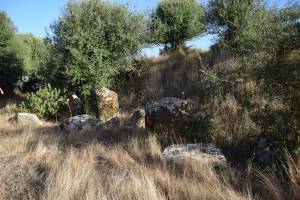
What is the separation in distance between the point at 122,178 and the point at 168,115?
9.37 ft

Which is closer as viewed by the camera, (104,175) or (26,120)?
(104,175)

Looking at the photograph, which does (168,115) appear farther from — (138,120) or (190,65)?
(190,65)

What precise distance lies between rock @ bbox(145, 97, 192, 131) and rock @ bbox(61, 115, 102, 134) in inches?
88.1

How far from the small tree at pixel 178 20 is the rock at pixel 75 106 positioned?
619cm

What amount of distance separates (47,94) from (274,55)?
9.78m

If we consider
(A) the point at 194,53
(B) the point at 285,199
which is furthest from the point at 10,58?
(B) the point at 285,199

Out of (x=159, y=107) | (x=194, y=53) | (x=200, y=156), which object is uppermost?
(x=194, y=53)

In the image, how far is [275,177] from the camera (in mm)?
4969

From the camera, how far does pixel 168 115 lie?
7.67 metres

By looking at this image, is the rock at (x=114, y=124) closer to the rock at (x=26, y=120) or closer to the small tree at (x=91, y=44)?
the rock at (x=26, y=120)

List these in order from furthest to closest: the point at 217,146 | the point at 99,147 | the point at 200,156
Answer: the point at 99,147
the point at 217,146
the point at 200,156

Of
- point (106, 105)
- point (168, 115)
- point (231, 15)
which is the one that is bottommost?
point (168, 115)

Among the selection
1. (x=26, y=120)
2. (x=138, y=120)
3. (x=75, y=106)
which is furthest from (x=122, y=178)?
(x=75, y=106)

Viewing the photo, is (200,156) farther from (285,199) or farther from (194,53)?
(194,53)
